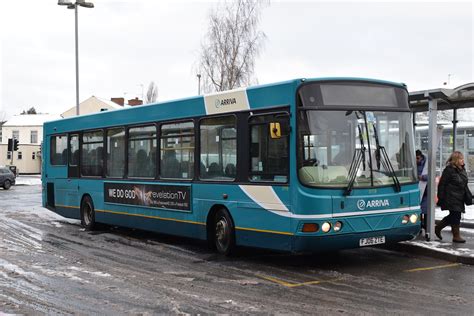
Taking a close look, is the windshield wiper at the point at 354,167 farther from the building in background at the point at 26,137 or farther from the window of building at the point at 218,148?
the building in background at the point at 26,137

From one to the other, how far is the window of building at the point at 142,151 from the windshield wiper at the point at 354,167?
4655 mm

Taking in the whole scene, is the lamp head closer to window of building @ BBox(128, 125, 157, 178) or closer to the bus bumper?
window of building @ BBox(128, 125, 157, 178)

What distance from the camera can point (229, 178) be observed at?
31.9ft

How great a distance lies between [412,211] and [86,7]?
729 inches

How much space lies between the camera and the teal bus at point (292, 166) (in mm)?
8375

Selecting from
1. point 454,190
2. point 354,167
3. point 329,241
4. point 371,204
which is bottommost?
point 329,241

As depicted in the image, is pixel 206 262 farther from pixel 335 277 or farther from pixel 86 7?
pixel 86 7

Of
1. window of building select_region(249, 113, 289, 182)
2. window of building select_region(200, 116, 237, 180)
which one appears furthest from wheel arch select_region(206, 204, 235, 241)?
window of building select_region(249, 113, 289, 182)

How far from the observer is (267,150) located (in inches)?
353

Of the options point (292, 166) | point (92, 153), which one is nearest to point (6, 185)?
point (92, 153)

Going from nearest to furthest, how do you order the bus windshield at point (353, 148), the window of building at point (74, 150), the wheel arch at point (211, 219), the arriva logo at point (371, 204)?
the bus windshield at point (353, 148) → the arriva logo at point (371, 204) → the wheel arch at point (211, 219) → the window of building at point (74, 150)

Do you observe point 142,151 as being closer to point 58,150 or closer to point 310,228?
point 58,150

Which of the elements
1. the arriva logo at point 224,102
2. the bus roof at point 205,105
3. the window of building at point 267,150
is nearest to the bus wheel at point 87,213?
the bus roof at point 205,105

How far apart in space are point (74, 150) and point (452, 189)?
9275 mm
